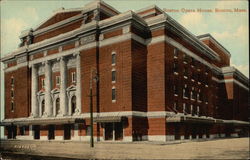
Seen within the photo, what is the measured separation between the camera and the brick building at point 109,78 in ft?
115

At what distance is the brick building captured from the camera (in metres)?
34.9

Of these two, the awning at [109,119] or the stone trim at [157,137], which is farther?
the stone trim at [157,137]

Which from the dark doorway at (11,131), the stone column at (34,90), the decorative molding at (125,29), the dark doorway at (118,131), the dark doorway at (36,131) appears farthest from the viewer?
the dark doorway at (11,131)

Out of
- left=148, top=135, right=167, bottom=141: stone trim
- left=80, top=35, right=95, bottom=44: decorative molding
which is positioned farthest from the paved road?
left=80, top=35, right=95, bottom=44: decorative molding

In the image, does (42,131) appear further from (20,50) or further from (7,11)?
(7,11)

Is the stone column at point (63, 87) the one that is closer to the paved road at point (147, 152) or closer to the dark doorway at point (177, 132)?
the dark doorway at point (177, 132)

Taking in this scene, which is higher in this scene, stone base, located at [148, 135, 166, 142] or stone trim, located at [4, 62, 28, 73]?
stone trim, located at [4, 62, 28, 73]

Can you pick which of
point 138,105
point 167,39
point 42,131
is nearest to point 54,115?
point 42,131

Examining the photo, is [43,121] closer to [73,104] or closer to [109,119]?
[73,104]

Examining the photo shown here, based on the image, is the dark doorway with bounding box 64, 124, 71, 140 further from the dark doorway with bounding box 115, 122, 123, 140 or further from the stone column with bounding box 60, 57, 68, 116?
the dark doorway with bounding box 115, 122, 123, 140

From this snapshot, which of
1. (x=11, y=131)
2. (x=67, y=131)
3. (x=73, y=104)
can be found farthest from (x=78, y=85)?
(x=11, y=131)

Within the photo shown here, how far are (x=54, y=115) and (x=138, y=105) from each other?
46.0 ft

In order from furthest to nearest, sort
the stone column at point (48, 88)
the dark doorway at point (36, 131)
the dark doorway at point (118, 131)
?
1. the dark doorway at point (36, 131)
2. the stone column at point (48, 88)
3. the dark doorway at point (118, 131)

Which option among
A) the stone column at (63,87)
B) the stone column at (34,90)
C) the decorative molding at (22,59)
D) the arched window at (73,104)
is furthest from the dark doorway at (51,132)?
A: the decorative molding at (22,59)
